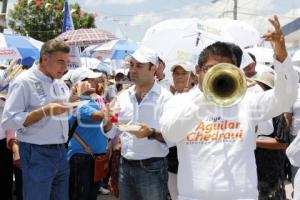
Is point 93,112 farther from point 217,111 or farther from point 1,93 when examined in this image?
point 217,111

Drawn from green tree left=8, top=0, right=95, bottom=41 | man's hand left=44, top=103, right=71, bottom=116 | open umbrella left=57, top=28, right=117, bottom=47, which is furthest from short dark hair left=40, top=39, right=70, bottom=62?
green tree left=8, top=0, right=95, bottom=41

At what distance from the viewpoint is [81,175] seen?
4.45 m

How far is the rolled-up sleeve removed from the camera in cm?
370

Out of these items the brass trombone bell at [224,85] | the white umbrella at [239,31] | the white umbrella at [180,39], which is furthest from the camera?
the white umbrella at [239,31]

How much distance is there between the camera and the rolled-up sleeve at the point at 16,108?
3696 millimetres

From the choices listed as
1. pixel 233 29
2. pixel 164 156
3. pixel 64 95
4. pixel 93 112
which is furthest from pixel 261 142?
pixel 233 29

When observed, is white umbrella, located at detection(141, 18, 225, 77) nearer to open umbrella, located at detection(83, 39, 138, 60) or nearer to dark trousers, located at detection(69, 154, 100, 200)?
dark trousers, located at detection(69, 154, 100, 200)

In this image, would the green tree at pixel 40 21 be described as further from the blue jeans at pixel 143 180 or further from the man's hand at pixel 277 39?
the man's hand at pixel 277 39

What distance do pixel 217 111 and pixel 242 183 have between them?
0.40 metres

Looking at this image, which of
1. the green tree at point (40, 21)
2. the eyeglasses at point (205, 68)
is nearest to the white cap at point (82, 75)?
the eyeglasses at point (205, 68)

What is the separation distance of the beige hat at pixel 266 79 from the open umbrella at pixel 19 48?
4.21m

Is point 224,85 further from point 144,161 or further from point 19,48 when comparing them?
point 19,48

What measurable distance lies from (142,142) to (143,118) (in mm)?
193

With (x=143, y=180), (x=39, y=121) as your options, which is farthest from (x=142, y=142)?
(x=39, y=121)
